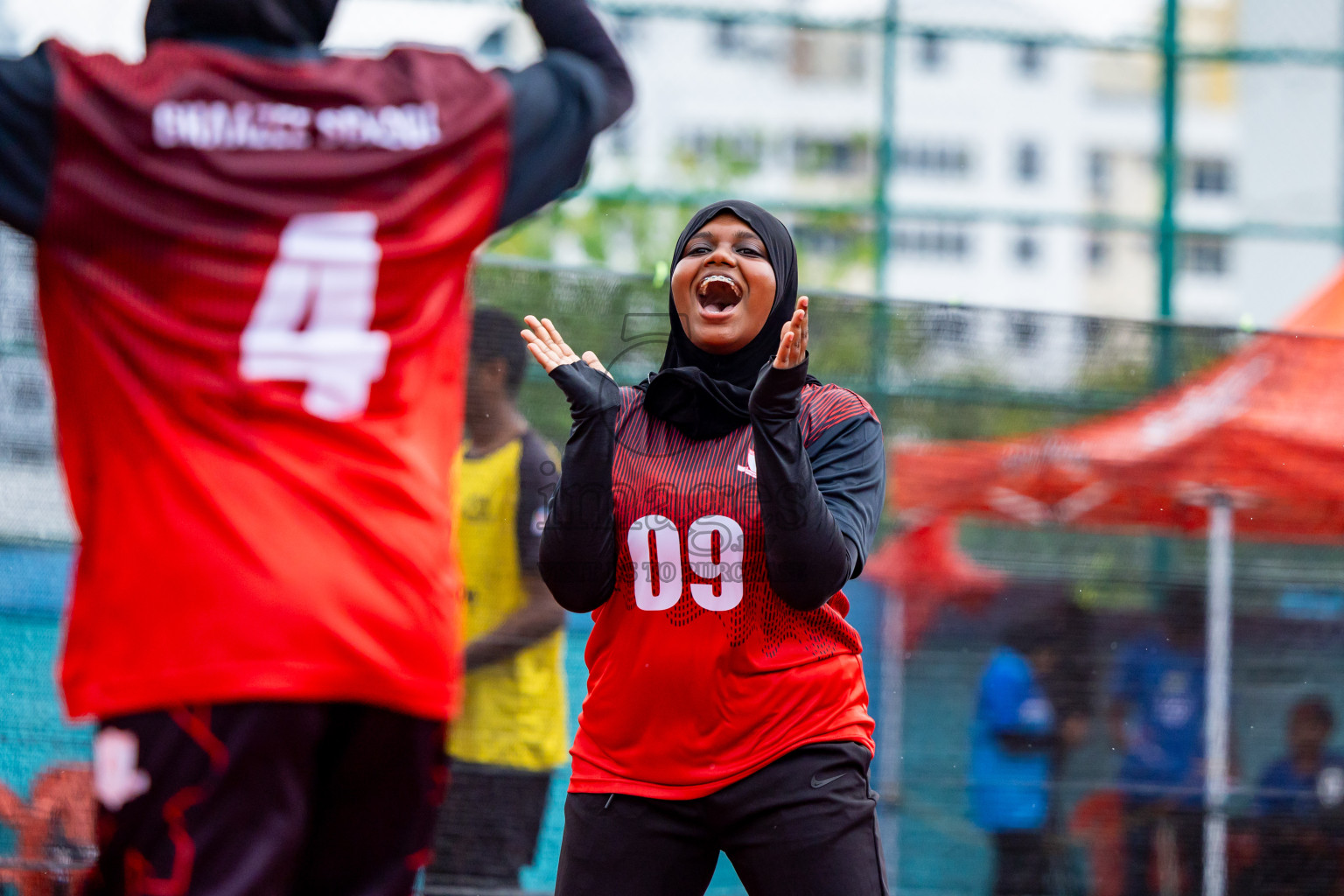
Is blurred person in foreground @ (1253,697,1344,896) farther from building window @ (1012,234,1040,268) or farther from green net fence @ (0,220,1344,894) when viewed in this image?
building window @ (1012,234,1040,268)

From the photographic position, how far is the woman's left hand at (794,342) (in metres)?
2.59

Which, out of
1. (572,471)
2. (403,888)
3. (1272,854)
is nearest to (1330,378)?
(1272,854)

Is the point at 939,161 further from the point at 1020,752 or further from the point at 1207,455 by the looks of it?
the point at 1020,752

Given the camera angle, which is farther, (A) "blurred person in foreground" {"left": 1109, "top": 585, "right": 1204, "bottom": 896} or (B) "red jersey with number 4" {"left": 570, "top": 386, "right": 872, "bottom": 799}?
(A) "blurred person in foreground" {"left": 1109, "top": 585, "right": 1204, "bottom": 896}

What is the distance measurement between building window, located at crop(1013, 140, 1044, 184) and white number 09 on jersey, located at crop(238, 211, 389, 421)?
5036 cm

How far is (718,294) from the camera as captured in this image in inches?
123

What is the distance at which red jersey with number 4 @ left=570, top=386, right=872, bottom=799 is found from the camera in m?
2.84

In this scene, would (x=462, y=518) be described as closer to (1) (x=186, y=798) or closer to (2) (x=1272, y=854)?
(1) (x=186, y=798)

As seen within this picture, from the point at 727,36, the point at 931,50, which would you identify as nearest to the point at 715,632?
the point at 727,36

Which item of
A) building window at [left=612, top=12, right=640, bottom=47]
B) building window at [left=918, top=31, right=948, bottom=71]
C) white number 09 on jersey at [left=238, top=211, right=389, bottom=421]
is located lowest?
white number 09 on jersey at [left=238, top=211, right=389, bottom=421]

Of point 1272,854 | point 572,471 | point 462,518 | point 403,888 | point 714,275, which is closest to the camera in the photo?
point 403,888

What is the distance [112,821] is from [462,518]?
281 cm

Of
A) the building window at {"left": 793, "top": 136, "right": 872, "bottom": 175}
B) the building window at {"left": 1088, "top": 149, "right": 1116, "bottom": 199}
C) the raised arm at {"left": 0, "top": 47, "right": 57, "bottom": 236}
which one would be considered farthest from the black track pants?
the building window at {"left": 1088, "top": 149, "right": 1116, "bottom": 199}

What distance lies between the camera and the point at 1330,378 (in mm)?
5500
